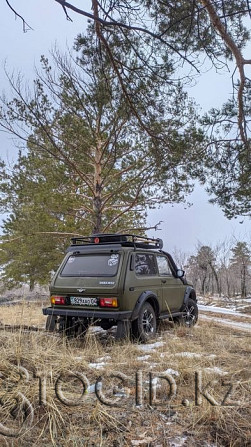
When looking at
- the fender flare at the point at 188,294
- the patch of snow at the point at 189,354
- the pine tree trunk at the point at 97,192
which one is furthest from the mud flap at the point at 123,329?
the pine tree trunk at the point at 97,192

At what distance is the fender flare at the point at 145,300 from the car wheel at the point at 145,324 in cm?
11

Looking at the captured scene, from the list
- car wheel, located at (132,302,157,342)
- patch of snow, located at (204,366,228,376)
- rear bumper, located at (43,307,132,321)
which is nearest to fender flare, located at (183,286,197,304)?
car wheel, located at (132,302,157,342)

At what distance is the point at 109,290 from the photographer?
5246mm

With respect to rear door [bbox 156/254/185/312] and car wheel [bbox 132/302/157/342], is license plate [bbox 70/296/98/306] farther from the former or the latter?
rear door [bbox 156/254/185/312]

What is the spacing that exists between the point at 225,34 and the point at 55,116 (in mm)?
7315

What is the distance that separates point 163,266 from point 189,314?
4.66ft

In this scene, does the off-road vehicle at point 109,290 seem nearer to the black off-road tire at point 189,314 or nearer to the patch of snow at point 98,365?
the black off-road tire at point 189,314

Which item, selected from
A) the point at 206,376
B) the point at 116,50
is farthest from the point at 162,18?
the point at 206,376

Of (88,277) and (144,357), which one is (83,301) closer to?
(88,277)

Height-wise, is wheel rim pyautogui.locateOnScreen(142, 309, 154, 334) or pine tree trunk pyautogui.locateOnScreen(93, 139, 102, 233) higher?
pine tree trunk pyautogui.locateOnScreen(93, 139, 102, 233)

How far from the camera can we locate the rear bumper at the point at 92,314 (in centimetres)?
506

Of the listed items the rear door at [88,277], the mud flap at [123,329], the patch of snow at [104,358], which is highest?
the rear door at [88,277]

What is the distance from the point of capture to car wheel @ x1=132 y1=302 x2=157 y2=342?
539 centimetres

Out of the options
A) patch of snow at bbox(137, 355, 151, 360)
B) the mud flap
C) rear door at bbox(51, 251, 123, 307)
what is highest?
rear door at bbox(51, 251, 123, 307)
